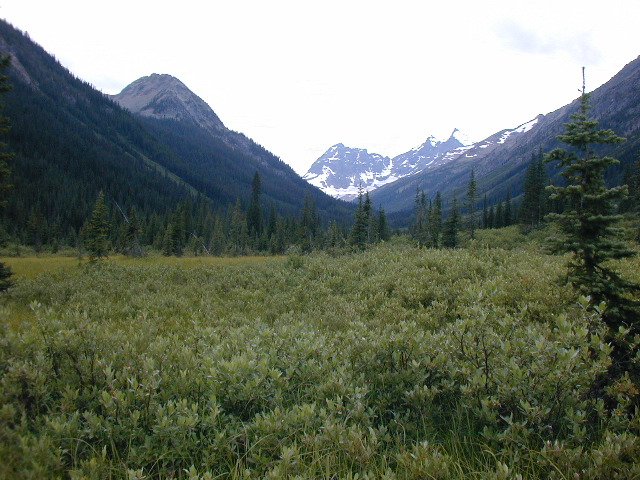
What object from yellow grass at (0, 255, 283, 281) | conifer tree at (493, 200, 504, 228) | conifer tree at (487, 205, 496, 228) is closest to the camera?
yellow grass at (0, 255, 283, 281)

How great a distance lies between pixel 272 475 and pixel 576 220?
787 cm

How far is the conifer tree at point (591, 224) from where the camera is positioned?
6.26 meters

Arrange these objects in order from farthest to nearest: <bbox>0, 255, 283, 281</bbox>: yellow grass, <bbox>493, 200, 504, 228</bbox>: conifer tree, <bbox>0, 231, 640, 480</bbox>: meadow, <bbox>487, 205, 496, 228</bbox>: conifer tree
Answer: <bbox>487, 205, 496, 228</bbox>: conifer tree < <bbox>493, 200, 504, 228</bbox>: conifer tree < <bbox>0, 255, 283, 281</bbox>: yellow grass < <bbox>0, 231, 640, 480</bbox>: meadow

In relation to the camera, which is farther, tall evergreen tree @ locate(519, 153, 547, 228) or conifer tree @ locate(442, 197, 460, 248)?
tall evergreen tree @ locate(519, 153, 547, 228)

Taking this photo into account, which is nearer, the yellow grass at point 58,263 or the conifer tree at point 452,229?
the yellow grass at point 58,263

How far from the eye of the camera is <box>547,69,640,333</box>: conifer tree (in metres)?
6.26

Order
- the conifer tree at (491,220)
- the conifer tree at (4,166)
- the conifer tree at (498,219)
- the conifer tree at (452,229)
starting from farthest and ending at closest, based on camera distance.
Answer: the conifer tree at (491,220) → the conifer tree at (498,219) → the conifer tree at (452,229) → the conifer tree at (4,166)

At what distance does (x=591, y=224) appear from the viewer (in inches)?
267

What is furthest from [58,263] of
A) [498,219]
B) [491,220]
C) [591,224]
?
[491,220]

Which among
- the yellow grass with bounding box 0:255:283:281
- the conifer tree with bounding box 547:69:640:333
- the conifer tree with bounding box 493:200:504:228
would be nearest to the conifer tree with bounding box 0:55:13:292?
the yellow grass with bounding box 0:255:283:281

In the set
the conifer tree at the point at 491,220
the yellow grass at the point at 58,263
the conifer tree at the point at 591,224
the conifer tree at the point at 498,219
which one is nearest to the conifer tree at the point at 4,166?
the yellow grass at the point at 58,263

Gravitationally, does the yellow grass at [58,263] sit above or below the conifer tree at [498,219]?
below

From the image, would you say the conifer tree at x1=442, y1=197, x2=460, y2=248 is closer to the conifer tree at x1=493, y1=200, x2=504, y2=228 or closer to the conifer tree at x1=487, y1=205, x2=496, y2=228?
the conifer tree at x1=493, y1=200, x2=504, y2=228

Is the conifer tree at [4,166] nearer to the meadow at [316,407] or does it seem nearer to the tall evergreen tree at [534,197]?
the meadow at [316,407]
